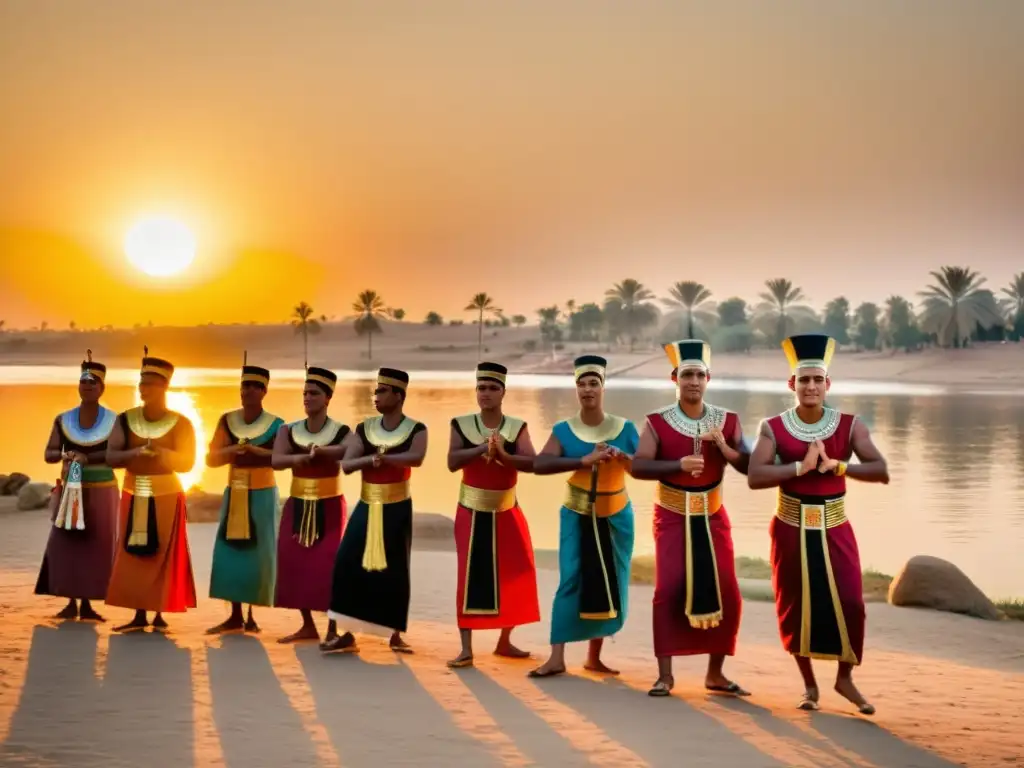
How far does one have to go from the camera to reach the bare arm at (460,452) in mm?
8469

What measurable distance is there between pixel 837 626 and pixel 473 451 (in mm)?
2595

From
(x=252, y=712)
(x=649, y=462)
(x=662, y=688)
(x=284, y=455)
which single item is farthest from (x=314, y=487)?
(x=662, y=688)

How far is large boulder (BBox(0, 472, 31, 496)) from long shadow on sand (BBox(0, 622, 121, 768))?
12568 millimetres

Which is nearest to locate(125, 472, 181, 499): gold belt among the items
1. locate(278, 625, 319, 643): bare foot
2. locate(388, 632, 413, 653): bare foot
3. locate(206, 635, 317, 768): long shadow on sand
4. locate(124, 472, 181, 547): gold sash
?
locate(124, 472, 181, 547): gold sash

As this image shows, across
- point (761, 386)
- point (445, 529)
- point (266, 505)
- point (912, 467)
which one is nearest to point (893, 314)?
point (761, 386)

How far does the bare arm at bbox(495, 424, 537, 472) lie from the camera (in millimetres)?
8430

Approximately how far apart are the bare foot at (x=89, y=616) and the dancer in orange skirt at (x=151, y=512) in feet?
1.64

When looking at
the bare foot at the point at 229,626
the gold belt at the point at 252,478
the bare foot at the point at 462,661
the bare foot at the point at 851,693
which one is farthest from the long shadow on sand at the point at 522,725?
the gold belt at the point at 252,478

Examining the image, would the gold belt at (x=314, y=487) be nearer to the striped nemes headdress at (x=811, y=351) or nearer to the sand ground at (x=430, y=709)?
the sand ground at (x=430, y=709)

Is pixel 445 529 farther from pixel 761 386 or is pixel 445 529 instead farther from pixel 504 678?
pixel 761 386

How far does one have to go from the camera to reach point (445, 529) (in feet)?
58.2

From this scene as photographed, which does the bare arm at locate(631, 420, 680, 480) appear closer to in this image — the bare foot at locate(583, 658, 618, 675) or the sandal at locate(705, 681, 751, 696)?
the sandal at locate(705, 681, 751, 696)

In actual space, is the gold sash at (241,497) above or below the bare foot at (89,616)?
above

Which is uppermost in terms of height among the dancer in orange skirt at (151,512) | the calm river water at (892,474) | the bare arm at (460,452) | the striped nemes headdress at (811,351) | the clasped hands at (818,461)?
the striped nemes headdress at (811,351)
